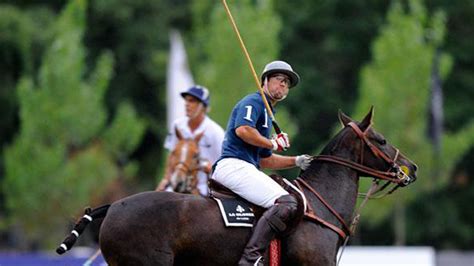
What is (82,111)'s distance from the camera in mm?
32812

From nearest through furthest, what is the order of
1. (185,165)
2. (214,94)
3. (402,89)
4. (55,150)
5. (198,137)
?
(185,165)
(198,137)
(55,150)
(214,94)
(402,89)

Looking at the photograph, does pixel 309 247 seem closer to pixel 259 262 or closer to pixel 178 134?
pixel 259 262

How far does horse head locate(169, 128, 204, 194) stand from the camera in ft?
47.6

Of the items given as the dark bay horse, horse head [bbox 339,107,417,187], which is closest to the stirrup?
the dark bay horse

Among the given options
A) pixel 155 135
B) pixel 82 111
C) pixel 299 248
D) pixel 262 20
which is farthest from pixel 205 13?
pixel 299 248

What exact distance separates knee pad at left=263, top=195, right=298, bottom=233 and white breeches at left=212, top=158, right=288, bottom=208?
0.25ft

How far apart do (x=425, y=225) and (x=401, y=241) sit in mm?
4608

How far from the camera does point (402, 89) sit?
35344 mm

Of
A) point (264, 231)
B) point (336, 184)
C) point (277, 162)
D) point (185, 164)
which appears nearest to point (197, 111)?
point (185, 164)

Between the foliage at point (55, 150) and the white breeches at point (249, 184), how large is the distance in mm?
21207

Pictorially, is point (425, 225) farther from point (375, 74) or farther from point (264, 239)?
point (264, 239)

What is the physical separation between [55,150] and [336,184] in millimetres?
21073

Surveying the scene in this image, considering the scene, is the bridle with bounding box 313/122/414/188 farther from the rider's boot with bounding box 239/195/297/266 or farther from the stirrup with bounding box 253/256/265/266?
the stirrup with bounding box 253/256/265/266

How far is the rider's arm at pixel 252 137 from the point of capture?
434 inches
